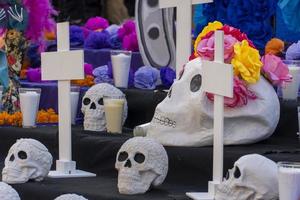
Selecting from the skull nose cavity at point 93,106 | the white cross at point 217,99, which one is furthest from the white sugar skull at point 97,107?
the white cross at point 217,99

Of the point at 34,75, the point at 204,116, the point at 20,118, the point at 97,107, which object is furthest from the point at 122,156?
the point at 34,75

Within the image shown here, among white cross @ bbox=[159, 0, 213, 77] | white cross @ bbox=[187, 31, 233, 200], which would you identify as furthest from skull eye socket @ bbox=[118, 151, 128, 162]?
white cross @ bbox=[159, 0, 213, 77]

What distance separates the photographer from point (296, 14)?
207 inches

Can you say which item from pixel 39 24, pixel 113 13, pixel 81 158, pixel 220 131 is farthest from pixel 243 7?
pixel 113 13

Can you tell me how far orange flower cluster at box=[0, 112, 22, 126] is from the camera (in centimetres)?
549

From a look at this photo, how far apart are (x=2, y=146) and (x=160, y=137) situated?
116 cm

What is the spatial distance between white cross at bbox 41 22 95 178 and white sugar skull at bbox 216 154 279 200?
1113 millimetres

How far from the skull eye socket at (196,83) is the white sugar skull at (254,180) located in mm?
828

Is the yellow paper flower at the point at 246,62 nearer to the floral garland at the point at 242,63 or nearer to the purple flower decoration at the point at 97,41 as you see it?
the floral garland at the point at 242,63

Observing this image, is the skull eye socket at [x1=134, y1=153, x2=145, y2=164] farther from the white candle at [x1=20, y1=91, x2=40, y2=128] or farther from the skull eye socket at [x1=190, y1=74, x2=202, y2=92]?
the white candle at [x1=20, y1=91, x2=40, y2=128]

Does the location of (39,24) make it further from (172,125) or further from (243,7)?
(172,125)

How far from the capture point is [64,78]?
4.60 meters

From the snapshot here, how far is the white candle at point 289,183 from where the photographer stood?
3.27 m

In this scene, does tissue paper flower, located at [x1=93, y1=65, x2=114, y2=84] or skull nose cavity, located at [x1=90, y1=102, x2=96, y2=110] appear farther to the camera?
tissue paper flower, located at [x1=93, y1=65, x2=114, y2=84]
